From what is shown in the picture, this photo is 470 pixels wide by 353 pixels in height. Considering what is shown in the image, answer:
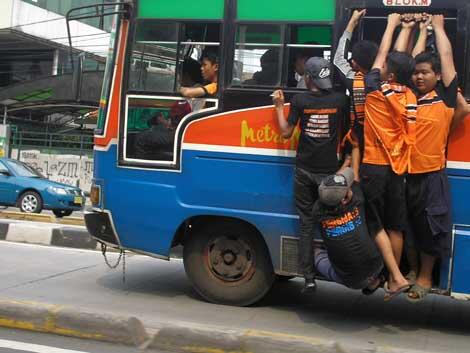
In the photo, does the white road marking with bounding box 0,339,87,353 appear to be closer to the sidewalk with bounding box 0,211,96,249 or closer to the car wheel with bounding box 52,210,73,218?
the sidewalk with bounding box 0,211,96,249

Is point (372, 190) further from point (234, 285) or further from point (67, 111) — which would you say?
point (67, 111)

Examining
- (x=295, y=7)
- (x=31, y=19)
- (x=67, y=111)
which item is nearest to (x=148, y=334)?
(x=295, y=7)

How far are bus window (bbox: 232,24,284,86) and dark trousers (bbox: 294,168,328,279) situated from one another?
0.87m

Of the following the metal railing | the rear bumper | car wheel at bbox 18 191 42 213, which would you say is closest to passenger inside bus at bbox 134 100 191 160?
the rear bumper

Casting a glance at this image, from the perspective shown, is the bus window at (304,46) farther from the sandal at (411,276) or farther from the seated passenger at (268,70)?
the sandal at (411,276)

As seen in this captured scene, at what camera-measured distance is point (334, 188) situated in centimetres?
464

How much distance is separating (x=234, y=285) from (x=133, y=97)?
6.54ft

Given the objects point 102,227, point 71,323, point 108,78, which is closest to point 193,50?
point 108,78

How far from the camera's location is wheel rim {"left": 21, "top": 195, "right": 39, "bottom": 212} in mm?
14523

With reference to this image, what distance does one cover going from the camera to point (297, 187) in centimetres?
509

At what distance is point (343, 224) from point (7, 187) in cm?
1178

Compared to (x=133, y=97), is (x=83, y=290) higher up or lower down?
lower down

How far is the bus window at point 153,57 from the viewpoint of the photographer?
5512mm

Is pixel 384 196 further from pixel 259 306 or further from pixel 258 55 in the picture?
pixel 259 306
